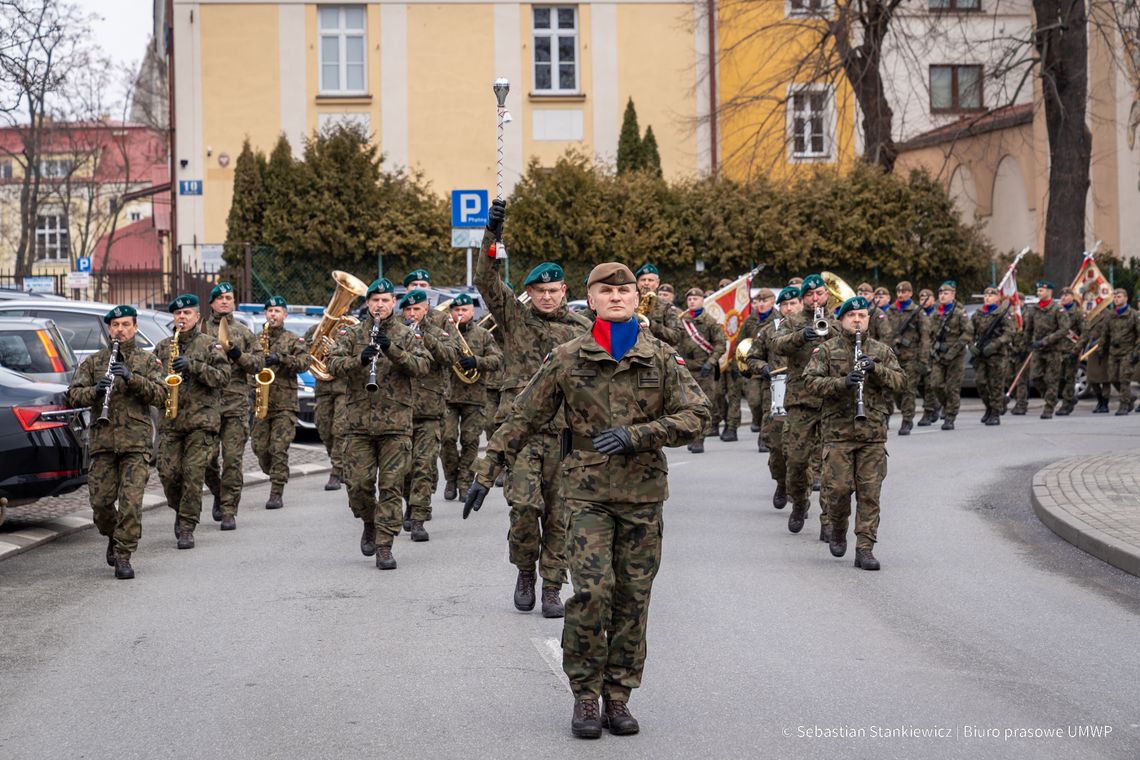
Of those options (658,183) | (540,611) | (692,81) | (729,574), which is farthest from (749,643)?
(692,81)

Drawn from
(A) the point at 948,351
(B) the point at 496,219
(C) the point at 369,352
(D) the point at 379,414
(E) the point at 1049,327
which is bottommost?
(D) the point at 379,414

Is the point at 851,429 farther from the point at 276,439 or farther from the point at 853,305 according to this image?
the point at 276,439

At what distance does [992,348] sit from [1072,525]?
10.6 m

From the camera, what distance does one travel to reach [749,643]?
26.3 feet

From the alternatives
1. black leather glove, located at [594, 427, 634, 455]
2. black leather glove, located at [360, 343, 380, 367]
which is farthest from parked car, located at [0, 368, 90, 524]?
black leather glove, located at [594, 427, 634, 455]

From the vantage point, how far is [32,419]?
11922 millimetres

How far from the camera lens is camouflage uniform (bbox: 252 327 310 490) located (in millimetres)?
14820

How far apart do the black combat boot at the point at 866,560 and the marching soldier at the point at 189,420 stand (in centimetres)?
505

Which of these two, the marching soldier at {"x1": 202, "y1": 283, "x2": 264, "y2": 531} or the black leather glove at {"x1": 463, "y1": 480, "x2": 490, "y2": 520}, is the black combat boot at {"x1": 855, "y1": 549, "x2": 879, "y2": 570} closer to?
the black leather glove at {"x1": 463, "y1": 480, "x2": 490, "y2": 520}

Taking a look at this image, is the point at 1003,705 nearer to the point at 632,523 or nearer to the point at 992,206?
the point at 632,523

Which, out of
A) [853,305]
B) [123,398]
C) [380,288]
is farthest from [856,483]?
[123,398]

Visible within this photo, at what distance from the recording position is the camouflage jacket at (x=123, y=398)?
34.9 ft

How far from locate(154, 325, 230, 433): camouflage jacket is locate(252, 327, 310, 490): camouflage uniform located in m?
2.66

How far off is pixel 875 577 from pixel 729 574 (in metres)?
0.98
